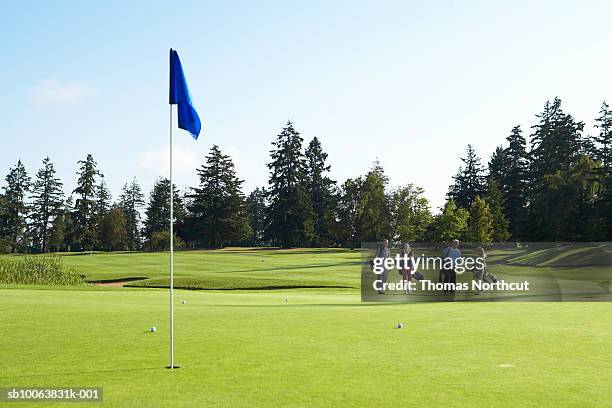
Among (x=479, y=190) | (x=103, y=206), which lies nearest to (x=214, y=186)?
(x=103, y=206)

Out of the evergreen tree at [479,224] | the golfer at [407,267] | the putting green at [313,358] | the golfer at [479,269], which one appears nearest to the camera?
the putting green at [313,358]

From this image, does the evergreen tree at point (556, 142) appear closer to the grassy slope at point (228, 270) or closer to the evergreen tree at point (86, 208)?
the grassy slope at point (228, 270)

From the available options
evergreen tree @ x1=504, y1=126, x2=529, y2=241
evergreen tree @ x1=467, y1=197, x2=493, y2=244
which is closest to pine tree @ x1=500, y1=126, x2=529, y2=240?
evergreen tree @ x1=504, y1=126, x2=529, y2=241

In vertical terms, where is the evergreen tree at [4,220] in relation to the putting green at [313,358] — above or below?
above

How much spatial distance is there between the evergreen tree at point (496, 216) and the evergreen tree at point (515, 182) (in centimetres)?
445

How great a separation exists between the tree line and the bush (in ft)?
166

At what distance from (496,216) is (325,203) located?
124ft

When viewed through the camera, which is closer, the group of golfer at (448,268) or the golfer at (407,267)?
the group of golfer at (448,268)

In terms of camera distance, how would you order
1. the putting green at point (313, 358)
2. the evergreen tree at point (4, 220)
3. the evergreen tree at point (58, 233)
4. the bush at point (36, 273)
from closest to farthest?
the putting green at point (313, 358)
the bush at point (36, 273)
the evergreen tree at point (4, 220)
the evergreen tree at point (58, 233)

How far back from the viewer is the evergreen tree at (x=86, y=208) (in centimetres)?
11425

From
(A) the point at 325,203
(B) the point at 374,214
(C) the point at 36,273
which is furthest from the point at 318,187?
(C) the point at 36,273

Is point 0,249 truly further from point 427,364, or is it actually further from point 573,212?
point 427,364

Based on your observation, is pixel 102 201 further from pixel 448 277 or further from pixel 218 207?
pixel 448 277

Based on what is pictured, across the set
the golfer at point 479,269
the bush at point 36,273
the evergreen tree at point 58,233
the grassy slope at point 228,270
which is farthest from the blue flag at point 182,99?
the evergreen tree at point 58,233
